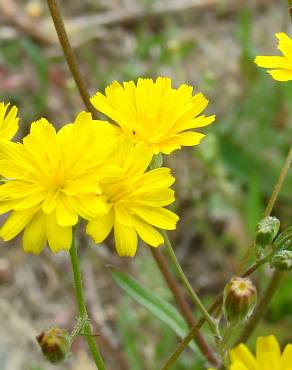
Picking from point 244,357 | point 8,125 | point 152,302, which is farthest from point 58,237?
point 152,302

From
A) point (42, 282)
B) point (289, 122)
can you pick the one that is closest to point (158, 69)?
point (289, 122)

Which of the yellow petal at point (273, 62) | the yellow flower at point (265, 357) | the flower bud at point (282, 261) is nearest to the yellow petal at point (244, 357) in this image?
the yellow flower at point (265, 357)

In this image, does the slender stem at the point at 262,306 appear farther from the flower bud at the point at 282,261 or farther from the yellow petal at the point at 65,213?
the yellow petal at the point at 65,213

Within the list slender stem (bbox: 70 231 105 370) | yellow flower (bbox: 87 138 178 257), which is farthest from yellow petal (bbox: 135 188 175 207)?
slender stem (bbox: 70 231 105 370)

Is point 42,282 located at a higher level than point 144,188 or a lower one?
lower

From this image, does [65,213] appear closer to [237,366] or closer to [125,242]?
[125,242]

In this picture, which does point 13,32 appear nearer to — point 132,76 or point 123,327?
point 132,76

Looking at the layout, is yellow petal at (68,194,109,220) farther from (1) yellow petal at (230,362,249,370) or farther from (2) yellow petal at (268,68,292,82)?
(2) yellow petal at (268,68,292,82)
